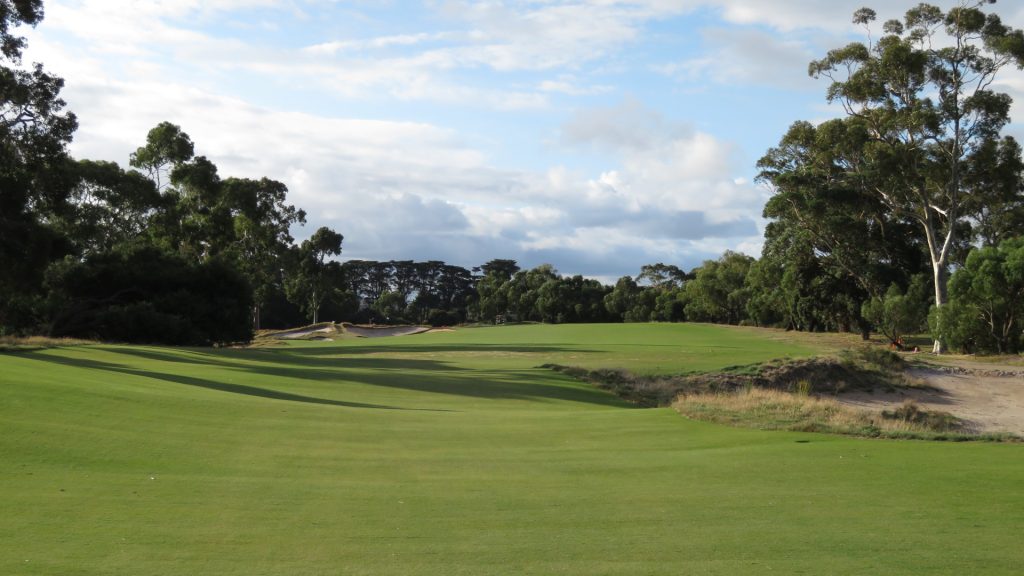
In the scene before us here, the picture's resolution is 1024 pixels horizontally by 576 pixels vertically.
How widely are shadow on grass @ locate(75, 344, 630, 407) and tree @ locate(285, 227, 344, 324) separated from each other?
167 ft

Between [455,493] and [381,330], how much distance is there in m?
74.2

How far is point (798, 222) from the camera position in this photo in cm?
6119

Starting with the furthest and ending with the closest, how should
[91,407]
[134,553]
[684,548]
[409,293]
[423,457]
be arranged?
1. [409,293]
2. [91,407]
3. [423,457]
4. [684,548]
5. [134,553]

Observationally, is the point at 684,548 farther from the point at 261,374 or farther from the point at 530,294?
the point at 530,294

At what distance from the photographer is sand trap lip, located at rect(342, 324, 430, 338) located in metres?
80.2

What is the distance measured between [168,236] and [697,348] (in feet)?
138

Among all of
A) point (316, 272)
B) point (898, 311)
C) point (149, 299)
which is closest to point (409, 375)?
point (149, 299)

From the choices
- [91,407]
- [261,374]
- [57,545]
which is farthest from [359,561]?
[261,374]

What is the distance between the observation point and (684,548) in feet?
24.9

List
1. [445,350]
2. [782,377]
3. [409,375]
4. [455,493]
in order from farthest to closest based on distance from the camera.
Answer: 1. [445,350]
2. [782,377]
3. [409,375]
4. [455,493]

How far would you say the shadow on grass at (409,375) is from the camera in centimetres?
2667

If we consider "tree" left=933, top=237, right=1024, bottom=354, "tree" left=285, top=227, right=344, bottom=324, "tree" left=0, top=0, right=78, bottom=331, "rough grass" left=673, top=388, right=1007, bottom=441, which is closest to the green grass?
"rough grass" left=673, top=388, right=1007, bottom=441

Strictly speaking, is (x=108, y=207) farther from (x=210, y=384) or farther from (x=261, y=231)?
(x=210, y=384)

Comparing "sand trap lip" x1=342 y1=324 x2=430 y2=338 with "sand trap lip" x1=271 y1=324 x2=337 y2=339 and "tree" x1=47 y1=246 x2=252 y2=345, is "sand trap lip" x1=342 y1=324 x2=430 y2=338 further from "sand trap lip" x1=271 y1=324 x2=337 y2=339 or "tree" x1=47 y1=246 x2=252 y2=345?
"tree" x1=47 y1=246 x2=252 y2=345
